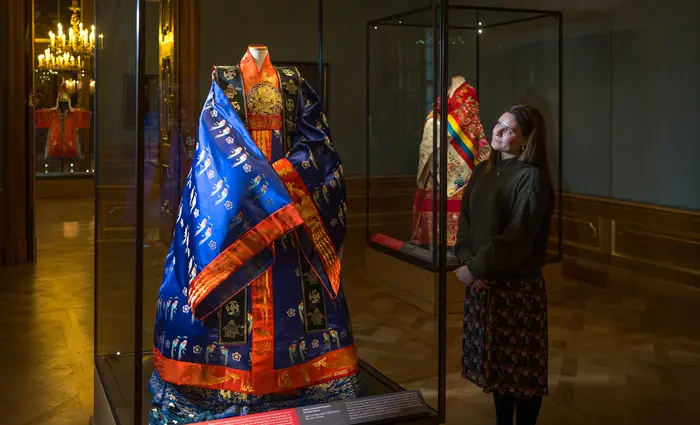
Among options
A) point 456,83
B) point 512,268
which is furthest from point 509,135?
point 456,83

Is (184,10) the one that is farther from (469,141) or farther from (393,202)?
(393,202)

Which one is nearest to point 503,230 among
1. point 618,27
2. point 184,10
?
point 184,10

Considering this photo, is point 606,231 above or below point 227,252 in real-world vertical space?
below

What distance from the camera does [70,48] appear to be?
12055 millimetres

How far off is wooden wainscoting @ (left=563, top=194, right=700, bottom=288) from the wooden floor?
5.6 inches

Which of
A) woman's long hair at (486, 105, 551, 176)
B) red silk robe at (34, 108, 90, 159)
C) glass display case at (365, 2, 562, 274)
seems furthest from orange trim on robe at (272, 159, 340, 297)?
red silk robe at (34, 108, 90, 159)

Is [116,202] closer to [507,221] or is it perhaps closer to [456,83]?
[507,221]

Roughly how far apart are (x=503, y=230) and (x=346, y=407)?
2.78ft

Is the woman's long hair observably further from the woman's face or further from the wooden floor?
the wooden floor

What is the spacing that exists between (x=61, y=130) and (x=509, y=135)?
11116mm

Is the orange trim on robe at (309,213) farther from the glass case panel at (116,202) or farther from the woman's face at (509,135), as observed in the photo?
the woman's face at (509,135)

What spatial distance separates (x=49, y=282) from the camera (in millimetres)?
6039

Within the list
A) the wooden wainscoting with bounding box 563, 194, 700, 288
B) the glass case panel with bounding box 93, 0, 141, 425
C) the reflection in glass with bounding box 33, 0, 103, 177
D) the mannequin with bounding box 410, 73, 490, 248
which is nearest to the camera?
the glass case panel with bounding box 93, 0, 141, 425

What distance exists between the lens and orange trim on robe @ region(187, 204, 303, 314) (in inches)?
92.0
